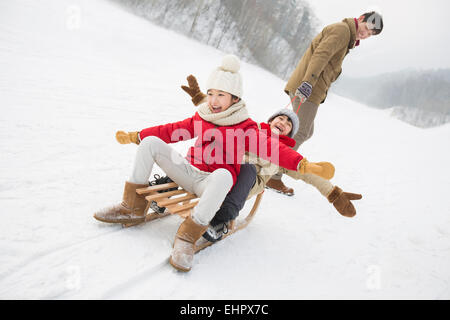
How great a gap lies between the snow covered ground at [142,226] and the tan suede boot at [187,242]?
0.30 ft

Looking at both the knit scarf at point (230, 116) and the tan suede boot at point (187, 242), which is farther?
the knit scarf at point (230, 116)

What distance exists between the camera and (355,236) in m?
2.73

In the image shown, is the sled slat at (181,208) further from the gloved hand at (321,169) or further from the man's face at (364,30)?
the man's face at (364,30)

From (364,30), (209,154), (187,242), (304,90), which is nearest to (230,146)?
(209,154)

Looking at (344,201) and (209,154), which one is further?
(209,154)

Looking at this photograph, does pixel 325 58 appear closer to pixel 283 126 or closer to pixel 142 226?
pixel 283 126

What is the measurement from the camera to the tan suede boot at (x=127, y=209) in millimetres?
1850

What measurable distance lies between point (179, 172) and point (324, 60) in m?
1.93

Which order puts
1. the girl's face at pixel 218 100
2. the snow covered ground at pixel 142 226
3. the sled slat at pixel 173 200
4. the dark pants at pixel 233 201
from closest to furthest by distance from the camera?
1. the snow covered ground at pixel 142 226
2. the sled slat at pixel 173 200
3. the dark pants at pixel 233 201
4. the girl's face at pixel 218 100

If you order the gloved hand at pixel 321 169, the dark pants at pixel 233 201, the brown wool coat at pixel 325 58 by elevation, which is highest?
the brown wool coat at pixel 325 58

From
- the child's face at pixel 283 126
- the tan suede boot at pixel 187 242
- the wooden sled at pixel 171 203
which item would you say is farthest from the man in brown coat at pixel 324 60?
the tan suede boot at pixel 187 242

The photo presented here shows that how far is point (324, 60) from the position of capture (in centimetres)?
286

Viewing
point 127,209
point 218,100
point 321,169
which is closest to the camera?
point 321,169

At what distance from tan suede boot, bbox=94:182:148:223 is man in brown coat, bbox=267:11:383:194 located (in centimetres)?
189
